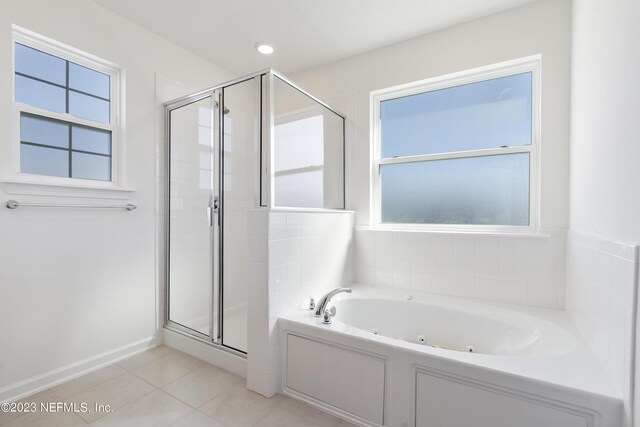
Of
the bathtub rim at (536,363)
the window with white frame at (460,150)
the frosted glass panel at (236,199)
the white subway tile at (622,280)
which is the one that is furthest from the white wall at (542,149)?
the frosted glass panel at (236,199)

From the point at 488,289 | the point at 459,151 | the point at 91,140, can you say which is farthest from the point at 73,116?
the point at 488,289

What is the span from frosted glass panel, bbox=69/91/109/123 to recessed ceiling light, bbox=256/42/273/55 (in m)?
1.29

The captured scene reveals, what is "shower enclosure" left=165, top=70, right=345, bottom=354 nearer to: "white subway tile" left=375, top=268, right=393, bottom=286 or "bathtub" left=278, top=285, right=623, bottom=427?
"bathtub" left=278, top=285, right=623, bottom=427

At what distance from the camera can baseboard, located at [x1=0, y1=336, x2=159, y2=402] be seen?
164 cm

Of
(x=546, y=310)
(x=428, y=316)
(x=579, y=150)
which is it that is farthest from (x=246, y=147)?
(x=546, y=310)

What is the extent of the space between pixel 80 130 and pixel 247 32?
143 centimetres

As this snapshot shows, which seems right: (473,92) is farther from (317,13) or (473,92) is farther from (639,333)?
(639,333)

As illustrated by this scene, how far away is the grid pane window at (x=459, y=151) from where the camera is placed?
210cm

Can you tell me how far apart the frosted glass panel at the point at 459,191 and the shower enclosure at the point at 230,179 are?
52cm

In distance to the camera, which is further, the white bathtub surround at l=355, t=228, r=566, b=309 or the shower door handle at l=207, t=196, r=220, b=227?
the shower door handle at l=207, t=196, r=220, b=227

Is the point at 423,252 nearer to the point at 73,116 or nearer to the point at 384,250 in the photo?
the point at 384,250

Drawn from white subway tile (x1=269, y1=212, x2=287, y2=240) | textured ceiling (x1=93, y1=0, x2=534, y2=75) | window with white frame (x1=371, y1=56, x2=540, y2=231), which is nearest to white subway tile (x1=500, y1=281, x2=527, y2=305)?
window with white frame (x1=371, y1=56, x2=540, y2=231)

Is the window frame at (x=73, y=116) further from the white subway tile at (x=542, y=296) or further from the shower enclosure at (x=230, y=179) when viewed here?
the white subway tile at (x=542, y=296)

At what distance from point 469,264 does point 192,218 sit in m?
2.18
